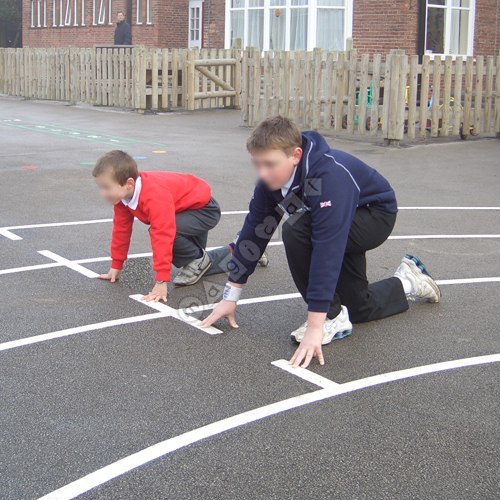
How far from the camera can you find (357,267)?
541 cm

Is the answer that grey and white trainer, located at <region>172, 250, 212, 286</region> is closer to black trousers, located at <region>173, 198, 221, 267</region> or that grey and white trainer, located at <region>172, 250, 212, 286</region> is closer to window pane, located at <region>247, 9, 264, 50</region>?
black trousers, located at <region>173, 198, 221, 267</region>

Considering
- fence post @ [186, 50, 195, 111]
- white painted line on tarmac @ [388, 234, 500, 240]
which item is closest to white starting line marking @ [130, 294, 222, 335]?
white painted line on tarmac @ [388, 234, 500, 240]

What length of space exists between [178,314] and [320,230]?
58.0 inches

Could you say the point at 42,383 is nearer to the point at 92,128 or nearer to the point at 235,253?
the point at 235,253

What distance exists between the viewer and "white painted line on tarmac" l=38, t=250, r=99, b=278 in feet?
22.2

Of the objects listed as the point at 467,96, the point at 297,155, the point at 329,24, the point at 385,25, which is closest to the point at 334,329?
the point at 297,155

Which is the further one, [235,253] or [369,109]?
[369,109]

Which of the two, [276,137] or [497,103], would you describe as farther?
[497,103]

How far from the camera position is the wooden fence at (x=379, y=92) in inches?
605

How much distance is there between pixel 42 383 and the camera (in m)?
4.53

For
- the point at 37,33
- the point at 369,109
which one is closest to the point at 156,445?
the point at 369,109

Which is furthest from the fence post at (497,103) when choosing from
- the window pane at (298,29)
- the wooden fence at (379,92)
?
the window pane at (298,29)

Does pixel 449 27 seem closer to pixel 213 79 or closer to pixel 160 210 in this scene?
pixel 213 79

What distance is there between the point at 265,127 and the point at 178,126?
14937mm
